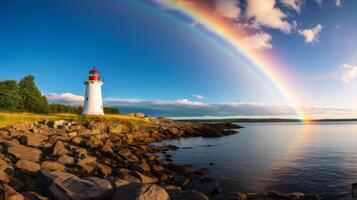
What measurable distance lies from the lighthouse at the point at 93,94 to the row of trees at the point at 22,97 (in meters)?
14.6

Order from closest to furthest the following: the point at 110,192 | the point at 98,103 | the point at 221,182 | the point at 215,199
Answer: the point at 110,192 < the point at 215,199 < the point at 221,182 < the point at 98,103

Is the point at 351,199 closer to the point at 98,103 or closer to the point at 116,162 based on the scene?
the point at 116,162

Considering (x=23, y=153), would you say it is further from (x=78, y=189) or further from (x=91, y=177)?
(x=78, y=189)

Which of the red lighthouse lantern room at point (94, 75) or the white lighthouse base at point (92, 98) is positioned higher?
the red lighthouse lantern room at point (94, 75)

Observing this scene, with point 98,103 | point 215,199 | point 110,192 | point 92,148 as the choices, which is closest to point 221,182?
point 215,199

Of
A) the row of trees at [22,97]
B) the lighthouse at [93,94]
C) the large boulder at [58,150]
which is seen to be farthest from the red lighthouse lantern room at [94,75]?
the large boulder at [58,150]

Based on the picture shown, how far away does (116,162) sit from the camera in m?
18.4

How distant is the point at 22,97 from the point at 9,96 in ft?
17.1

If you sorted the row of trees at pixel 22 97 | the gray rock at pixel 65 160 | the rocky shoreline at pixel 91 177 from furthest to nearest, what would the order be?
1. the row of trees at pixel 22 97
2. the gray rock at pixel 65 160
3. the rocky shoreline at pixel 91 177

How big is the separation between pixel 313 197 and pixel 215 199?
4993 millimetres

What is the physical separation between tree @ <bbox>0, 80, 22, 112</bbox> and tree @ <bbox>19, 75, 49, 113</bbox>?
267 centimetres

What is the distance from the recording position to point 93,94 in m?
53.4

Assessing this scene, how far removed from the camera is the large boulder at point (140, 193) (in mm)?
7906

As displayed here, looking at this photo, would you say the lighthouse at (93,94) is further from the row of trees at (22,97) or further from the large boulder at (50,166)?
the large boulder at (50,166)
